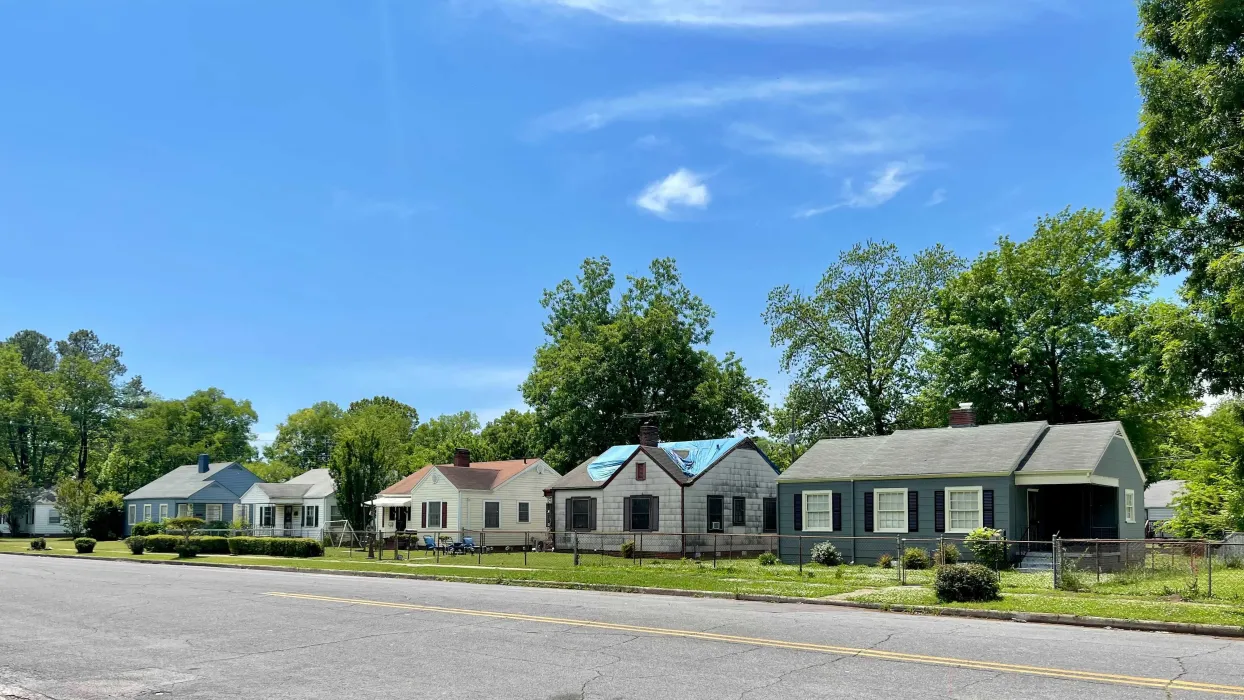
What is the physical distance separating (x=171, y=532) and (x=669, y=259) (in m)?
35.8

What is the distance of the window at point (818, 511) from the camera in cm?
3359

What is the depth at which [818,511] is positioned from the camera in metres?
33.9

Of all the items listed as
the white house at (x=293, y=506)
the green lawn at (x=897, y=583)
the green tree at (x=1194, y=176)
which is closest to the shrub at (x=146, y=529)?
the white house at (x=293, y=506)

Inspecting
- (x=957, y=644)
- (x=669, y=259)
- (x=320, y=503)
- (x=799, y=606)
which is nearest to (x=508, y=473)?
(x=320, y=503)

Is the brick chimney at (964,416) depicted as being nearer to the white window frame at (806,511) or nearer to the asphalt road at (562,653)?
the white window frame at (806,511)

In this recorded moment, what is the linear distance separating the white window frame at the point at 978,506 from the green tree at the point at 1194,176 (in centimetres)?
761

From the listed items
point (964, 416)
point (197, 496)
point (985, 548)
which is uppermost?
point (964, 416)

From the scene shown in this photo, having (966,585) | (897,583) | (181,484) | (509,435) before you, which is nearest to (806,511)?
(897,583)

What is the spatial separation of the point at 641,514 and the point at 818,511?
8955mm

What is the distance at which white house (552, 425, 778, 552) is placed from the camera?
3888cm

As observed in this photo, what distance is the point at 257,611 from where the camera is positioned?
17219 mm

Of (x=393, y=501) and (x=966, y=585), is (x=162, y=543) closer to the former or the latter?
(x=393, y=501)

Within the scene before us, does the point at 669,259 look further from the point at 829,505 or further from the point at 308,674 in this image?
the point at 308,674

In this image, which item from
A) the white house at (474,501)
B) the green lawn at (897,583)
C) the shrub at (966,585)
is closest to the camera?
the green lawn at (897,583)
